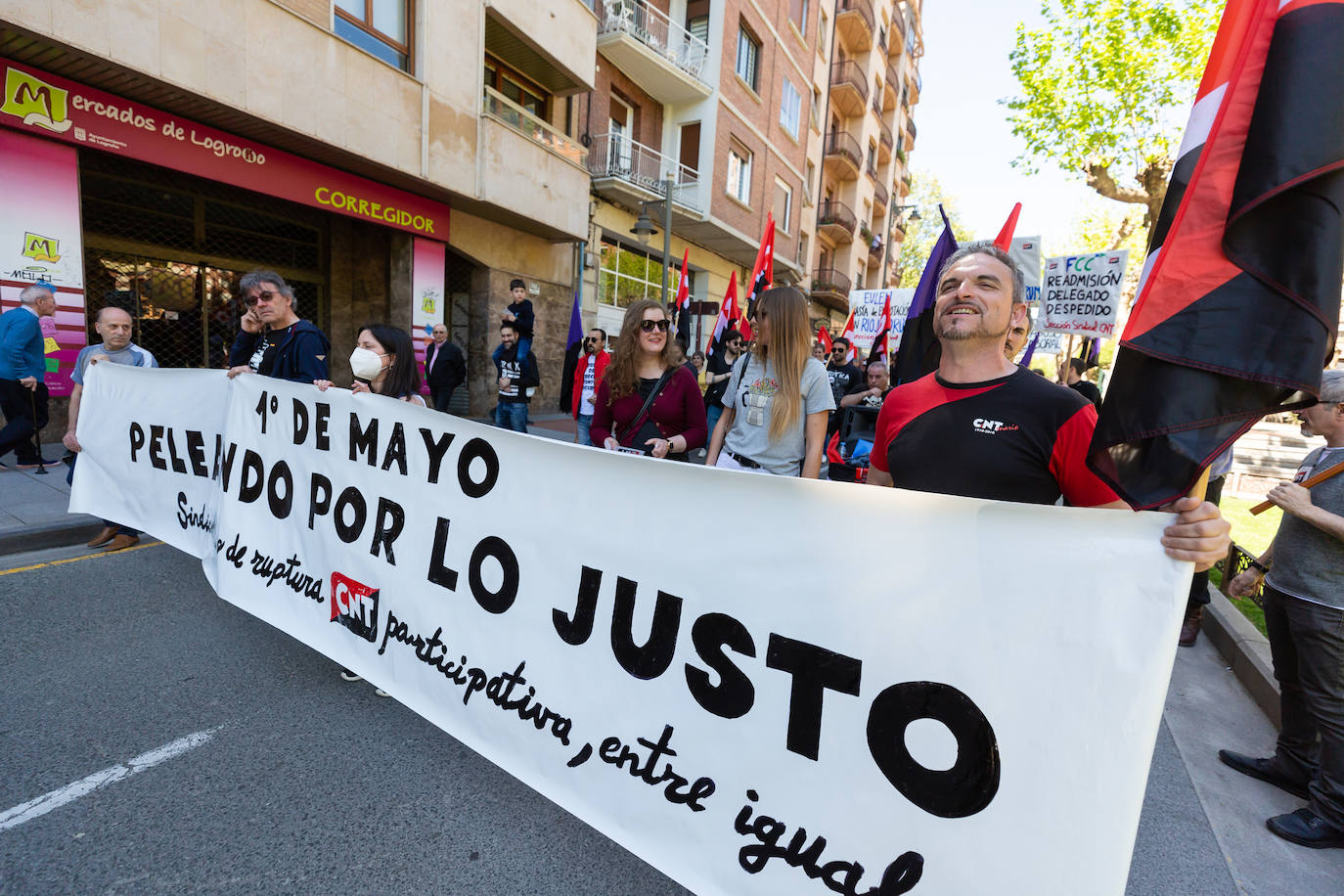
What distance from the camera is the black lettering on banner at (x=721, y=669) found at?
5.49 feet

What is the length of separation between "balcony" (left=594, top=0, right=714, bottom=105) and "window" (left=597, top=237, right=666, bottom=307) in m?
4.09

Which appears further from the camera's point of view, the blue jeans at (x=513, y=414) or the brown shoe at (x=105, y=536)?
the blue jeans at (x=513, y=414)

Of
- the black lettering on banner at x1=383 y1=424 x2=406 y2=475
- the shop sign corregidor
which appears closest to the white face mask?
the black lettering on banner at x1=383 y1=424 x2=406 y2=475

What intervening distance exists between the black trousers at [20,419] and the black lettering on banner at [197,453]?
13.4ft

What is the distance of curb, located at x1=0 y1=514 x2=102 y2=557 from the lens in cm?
447

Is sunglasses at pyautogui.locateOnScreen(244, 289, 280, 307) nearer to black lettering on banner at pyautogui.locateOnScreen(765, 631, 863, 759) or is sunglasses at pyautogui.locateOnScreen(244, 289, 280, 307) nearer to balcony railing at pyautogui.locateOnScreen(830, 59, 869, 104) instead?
black lettering on banner at pyautogui.locateOnScreen(765, 631, 863, 759)

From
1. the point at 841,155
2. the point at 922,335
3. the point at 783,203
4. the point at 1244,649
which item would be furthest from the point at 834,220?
the point at 1244,649

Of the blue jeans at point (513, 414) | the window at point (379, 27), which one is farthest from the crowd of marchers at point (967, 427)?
the window at point (379, 27)

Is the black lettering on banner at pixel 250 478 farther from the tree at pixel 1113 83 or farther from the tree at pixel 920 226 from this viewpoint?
the tree at pixel 920 226

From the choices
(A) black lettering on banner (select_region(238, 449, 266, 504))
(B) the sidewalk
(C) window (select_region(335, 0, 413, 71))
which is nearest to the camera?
(A) black lettering on banner (select_region(238, 449, 266, 504))

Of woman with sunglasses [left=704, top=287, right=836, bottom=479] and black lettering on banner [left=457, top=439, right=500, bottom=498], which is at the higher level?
woman with sunglasses [left=704, top=287, right=836, bottom=479]

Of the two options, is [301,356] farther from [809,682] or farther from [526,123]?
[526,123]

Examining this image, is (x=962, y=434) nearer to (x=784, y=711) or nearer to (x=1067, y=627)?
(x=1067, y=627)

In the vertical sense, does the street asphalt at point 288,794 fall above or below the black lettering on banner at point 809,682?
below
